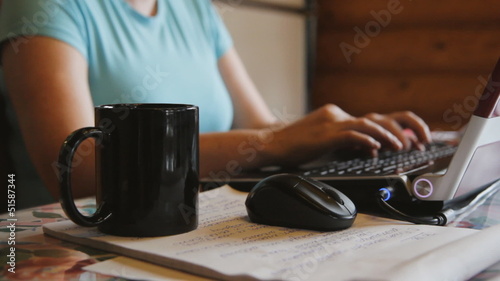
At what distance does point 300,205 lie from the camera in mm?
510

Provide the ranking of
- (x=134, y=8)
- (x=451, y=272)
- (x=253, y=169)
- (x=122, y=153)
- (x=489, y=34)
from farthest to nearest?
(x=489, y=34), (x=134, y=8), (x=253, y=169), (x=122, y=153), (x=451, y=272)

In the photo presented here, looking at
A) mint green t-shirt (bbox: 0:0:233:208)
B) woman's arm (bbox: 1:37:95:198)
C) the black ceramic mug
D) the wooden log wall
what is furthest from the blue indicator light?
the wooden log wall

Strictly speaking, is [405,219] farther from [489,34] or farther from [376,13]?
[376,13]

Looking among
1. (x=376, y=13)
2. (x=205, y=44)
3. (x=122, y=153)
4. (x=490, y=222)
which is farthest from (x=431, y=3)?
(x=122, y=153)

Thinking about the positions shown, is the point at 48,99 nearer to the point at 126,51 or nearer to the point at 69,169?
the point at 126,51

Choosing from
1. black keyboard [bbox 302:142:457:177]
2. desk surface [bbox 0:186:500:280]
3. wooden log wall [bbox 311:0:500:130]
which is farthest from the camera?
wooden log wall [bbox 311:0:500:130]

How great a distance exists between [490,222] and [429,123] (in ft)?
6.90

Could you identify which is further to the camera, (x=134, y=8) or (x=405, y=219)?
(x=134, y=8)

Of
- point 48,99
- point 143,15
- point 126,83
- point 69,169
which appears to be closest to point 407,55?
point 143,15

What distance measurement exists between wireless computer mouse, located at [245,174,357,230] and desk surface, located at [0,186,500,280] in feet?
0.44

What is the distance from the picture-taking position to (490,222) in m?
0.57

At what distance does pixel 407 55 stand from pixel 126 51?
71.8 inches

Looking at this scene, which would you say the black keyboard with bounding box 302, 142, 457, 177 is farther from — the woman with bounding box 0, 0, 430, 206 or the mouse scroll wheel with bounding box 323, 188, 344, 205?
the mouse scroll wheel with bounding box 323, 188, 344, 205

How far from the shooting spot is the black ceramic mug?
0.49m
